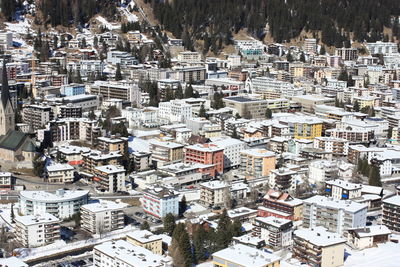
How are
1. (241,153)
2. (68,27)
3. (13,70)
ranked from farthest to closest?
(68,27) < (13,70) < (241,153)

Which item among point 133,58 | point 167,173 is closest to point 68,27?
point 133,58

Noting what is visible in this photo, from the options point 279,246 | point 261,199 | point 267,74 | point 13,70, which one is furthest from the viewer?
point 267,74

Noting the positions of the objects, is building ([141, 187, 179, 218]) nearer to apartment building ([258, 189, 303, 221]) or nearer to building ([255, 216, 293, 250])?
apartment building ([258, 189, 303, 221])

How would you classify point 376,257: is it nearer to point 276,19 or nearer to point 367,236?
point 367,236

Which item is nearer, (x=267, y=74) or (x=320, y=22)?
(x=267, y=74)

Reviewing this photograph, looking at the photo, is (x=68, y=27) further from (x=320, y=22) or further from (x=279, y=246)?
(x=279, y=246)

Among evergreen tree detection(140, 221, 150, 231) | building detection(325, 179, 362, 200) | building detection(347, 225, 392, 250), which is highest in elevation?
building detection(325, 179, 362, 200)

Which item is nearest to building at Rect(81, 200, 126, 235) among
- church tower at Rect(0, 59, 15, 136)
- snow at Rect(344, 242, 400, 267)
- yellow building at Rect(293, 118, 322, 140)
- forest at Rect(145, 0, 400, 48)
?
snow at Rect(344, 242, 400, 267)
